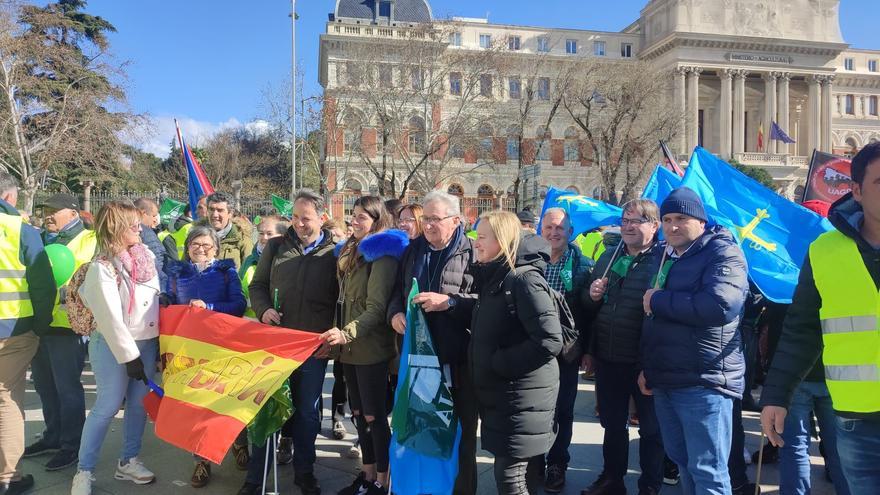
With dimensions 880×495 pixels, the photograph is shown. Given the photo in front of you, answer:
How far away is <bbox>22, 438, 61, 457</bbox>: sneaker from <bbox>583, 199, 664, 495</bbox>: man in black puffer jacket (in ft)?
15.2

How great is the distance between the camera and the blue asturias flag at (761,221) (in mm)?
4945

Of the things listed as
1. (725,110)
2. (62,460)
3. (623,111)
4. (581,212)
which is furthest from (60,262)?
(725,110)

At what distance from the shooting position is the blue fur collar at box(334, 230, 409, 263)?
13.6ft

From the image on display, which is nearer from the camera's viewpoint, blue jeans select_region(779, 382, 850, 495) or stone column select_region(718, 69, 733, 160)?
blue jeans select_region(779, 382, 850, 495)

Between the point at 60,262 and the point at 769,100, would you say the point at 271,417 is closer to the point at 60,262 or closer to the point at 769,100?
the point at 60,262

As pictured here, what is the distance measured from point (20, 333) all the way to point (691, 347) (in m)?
4.56

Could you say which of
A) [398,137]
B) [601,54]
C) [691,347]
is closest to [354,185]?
[398,137]

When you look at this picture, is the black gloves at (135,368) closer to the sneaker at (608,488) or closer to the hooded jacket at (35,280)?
the hooded jacket at (35,280)

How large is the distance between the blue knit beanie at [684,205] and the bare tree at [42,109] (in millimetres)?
22201

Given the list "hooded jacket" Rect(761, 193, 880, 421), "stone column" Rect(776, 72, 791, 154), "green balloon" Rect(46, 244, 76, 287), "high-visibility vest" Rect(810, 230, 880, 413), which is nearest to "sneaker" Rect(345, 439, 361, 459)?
"green balloon" Rect(46, 244, 76, 287)

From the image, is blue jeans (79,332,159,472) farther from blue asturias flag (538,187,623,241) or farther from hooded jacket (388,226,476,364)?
blue asturias flag (538,187,623,241)

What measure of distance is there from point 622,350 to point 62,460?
4.57m

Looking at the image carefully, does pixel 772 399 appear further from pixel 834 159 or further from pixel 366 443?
pixel 834 159

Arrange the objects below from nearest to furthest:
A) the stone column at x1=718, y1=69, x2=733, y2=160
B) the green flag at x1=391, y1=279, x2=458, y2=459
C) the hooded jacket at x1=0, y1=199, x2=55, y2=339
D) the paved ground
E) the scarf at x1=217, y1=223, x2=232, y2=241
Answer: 1. the green flag at x1=391, y1=279, x2=458, y2=459
2. the hooded jacket at x1=0, y1=199, x2=55, y2=339
3. the paved ground
4. the scarf at x1=217, y1=223, x2=232, y2=241
5. the stone column at x1=718, y1=69, x2=733, y2=160
